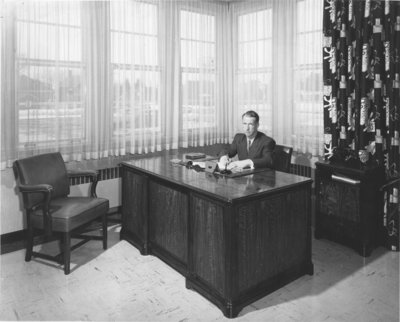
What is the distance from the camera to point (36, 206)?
334cm

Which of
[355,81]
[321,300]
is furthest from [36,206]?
[355,81]

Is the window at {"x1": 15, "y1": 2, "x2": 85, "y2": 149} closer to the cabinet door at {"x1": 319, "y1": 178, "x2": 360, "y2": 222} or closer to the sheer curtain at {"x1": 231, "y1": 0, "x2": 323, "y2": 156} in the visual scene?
the sheer curtain at {"x1": 231, "y1": 0, "x2": 323, "y2": 156}

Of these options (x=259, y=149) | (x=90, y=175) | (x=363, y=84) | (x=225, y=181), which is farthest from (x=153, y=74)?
(x=363, y=84)

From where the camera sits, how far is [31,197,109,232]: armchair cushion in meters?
3.08

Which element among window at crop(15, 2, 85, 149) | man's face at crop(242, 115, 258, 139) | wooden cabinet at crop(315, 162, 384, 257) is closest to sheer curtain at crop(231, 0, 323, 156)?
wooden cabinet at crop(315, 162, 384, 257)

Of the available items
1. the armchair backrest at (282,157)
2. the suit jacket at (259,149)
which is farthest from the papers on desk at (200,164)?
the armchair backrest at (282,157)

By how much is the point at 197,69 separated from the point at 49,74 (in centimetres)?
190

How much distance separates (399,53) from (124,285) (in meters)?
3.07

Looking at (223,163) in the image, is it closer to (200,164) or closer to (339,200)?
(200,164)

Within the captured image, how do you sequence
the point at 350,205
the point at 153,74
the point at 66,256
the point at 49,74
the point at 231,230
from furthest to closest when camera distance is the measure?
1. the point at 153,74
2. the point at 49,74
3. the point at 350,205
4. the point at 66,256
5. the point at 231,230

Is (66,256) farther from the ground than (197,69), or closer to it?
closer to it

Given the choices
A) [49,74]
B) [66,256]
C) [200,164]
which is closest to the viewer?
[66,256]

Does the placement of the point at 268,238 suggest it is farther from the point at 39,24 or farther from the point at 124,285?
the point at 39,24

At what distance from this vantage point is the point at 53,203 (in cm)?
337
